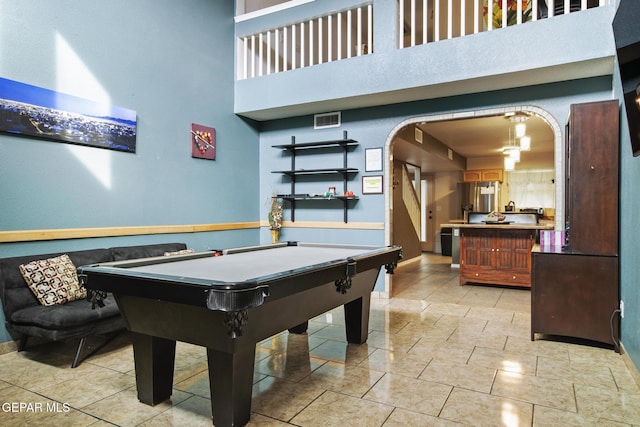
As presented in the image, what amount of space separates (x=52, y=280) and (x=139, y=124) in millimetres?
2014

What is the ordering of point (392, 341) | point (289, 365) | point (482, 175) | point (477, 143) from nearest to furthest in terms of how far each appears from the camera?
point (289, 365) < point (392, 341) < point (477, 143) < point (482, 175)

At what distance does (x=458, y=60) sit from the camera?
4.39 meters

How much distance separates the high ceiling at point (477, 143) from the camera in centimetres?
717

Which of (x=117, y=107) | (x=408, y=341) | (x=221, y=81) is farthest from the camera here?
(x=221, y=81)

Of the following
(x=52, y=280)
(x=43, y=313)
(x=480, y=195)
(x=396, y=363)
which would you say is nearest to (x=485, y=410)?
(x=396, y=363)

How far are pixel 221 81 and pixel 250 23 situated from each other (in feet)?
3.37

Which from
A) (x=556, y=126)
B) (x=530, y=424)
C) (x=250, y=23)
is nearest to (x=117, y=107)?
(x=250, y=23)

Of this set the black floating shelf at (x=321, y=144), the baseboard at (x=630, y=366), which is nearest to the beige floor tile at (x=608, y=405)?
the baseboard at (x=630, y=366)

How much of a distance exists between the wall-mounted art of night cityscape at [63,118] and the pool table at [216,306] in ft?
6.56

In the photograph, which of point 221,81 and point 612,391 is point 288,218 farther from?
point 612,391

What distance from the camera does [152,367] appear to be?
237cm

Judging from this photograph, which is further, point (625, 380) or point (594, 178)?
point (594, 178)

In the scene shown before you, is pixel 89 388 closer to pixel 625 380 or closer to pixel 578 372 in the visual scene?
pixel 578 372

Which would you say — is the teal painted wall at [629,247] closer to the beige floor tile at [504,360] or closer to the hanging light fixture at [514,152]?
the beige floor tile at [504,360]
